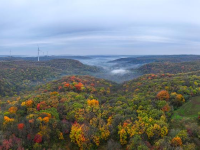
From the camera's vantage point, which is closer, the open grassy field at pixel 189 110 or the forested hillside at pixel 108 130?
the forested hillside at pixel 108 130

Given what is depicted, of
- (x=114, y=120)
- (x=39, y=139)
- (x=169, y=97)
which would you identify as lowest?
(x=39, y=139)

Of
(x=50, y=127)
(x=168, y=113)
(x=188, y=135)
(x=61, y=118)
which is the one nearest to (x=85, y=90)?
(x=61, y=118)

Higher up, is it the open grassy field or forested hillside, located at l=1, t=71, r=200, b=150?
the open grassy field

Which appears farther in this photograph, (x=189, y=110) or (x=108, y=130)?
(x=189, y=110)

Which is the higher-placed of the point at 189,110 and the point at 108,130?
the point at 189,110

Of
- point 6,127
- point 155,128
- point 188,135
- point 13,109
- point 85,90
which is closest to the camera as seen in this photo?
point 188,135

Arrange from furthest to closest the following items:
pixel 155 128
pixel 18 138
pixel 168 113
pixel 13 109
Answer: pixel 13 109, pixel 168 113, pixel 18 138, pixel 155 128

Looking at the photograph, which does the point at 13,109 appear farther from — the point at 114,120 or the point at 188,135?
the point at 188,135

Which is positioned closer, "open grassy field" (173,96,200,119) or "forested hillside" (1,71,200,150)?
"forested hillside" (1,71,200,150)
